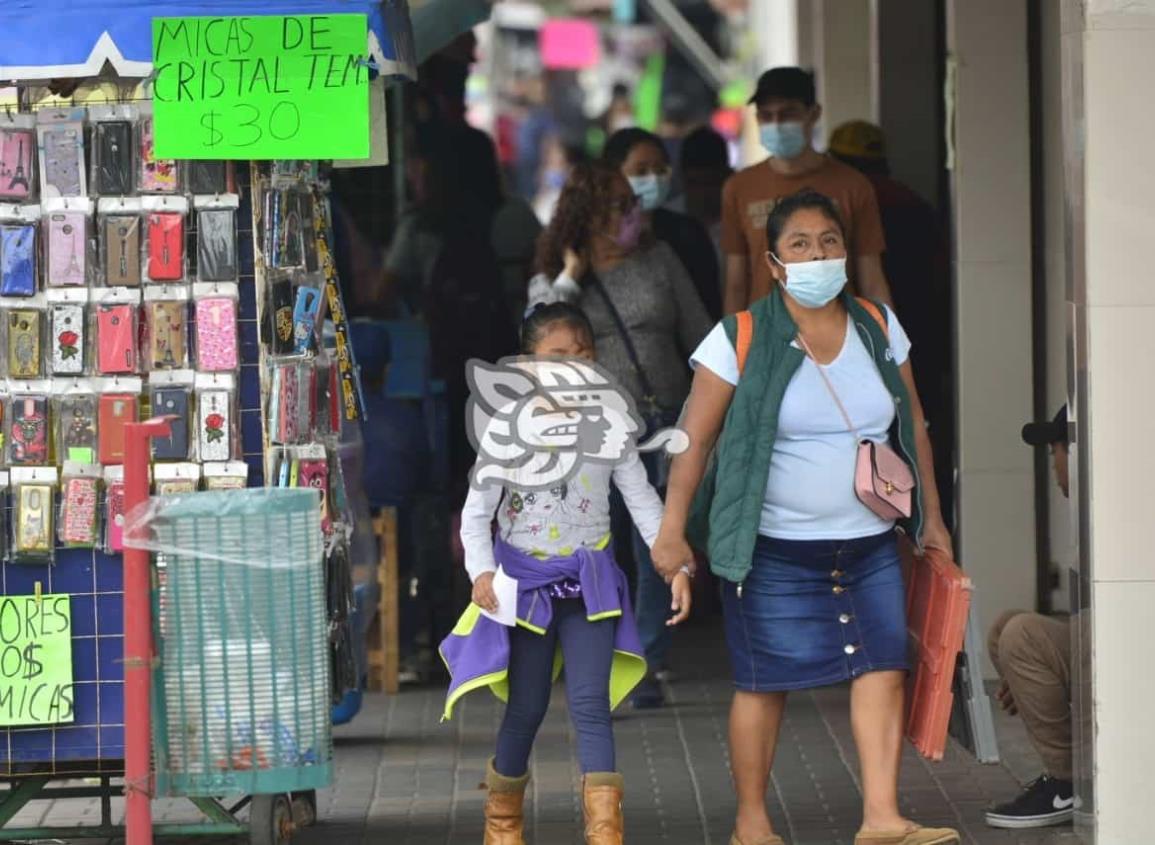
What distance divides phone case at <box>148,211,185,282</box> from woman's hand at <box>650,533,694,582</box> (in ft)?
4.68

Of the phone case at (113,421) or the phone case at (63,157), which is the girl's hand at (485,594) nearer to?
the phone case at (113,421)

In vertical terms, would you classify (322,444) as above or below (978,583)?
above

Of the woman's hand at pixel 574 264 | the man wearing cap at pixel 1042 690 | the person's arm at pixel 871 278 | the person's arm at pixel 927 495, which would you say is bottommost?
the man wearing cap at pixel 1042 690

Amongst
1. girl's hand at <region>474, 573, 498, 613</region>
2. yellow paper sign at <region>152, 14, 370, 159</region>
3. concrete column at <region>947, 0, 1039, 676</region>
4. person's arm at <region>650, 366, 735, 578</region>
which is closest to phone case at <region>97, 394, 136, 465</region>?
yellow paper sign at <region>152, 14, 370, 159</region>

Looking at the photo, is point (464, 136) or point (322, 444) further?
point (464, 136)

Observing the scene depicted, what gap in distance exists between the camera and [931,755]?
602cm

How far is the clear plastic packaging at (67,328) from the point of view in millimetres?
5914

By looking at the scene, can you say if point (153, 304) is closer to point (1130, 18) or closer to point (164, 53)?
point (164, 53)

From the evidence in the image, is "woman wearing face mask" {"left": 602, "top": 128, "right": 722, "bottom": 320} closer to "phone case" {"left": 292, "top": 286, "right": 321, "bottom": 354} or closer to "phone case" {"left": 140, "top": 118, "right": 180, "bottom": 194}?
"phone case" {"left": 292, "top": 286, "right": 321, "bottom": 354}

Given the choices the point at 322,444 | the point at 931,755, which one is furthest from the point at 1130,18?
the point at 322,444

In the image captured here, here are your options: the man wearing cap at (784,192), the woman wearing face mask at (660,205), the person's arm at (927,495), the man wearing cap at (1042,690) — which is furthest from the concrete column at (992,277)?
the person's arm at (927,495)

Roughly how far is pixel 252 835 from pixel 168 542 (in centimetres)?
90

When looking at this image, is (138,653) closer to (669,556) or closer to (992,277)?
(669,556)

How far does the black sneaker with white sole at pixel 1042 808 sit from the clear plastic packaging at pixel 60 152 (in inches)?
123
